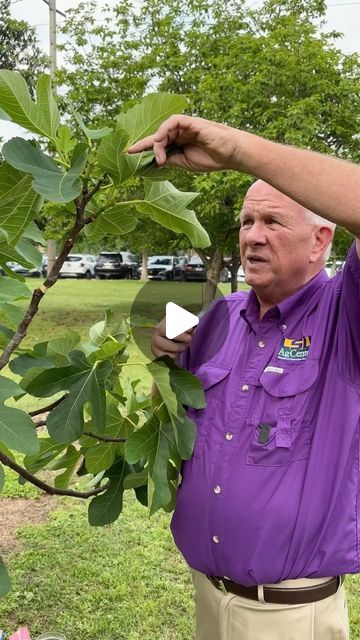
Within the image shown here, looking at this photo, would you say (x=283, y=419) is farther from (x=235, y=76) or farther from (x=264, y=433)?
(x=235, y=76)

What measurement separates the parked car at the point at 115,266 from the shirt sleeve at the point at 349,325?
36.3 meters

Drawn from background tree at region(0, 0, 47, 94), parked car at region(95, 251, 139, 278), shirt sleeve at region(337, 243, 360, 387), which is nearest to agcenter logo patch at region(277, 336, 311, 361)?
shirt sleeve at region(337, 243, 360, 387)

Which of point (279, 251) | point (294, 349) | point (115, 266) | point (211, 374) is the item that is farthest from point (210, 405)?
point (115, 266)

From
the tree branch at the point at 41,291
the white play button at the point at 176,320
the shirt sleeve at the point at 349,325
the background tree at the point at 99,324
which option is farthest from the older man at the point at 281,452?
the tree branch at the point at 41,291

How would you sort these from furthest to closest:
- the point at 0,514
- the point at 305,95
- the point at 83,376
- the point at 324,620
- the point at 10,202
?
the point at 305,95 < the point at 0,514 < the point at 324,620 < the point at 83,376 < the point at 10,202

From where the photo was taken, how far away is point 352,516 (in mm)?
1745

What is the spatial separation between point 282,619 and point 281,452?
52 cm

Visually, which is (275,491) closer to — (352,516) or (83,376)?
(352,516)

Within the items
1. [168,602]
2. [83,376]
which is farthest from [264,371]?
[168,602]

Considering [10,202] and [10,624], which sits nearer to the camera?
[10,202]

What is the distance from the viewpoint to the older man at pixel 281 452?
176 cm

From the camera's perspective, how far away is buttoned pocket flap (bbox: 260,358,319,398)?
6.01ft

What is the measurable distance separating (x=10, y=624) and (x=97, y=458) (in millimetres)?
2198

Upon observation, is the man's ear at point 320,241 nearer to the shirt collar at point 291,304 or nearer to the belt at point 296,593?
the shirt collar at point 291,304
